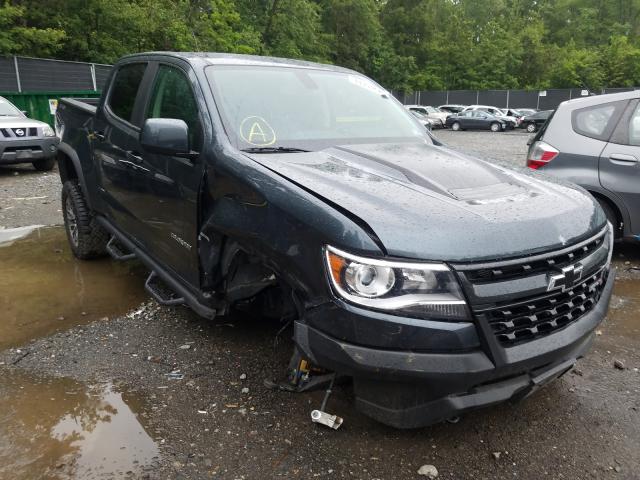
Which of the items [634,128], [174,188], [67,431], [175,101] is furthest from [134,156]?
[634,128]

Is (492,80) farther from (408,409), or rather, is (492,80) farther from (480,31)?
(408,409)

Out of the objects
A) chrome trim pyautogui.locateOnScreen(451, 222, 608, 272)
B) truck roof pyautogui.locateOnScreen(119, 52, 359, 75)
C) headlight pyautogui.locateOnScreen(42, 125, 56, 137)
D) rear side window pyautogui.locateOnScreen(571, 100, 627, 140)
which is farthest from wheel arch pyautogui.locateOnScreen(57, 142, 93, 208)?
headlight pyautogui.locateOnScreen(42, 125, 56, 137)

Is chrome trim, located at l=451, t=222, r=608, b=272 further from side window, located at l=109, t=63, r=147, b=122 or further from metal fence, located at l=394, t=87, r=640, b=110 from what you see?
metal fence, located at l=394, t=87, r=640, b=110

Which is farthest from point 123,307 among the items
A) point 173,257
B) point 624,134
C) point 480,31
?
point 480,31

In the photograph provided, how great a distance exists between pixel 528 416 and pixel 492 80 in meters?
53.5

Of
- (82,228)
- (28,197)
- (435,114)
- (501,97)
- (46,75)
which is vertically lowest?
(435,114)

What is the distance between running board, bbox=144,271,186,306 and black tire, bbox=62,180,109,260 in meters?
1.22

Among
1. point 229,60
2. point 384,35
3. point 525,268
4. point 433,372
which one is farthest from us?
point 384,35

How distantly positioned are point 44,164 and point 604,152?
33.6ft

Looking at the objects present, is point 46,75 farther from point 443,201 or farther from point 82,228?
point 443,201

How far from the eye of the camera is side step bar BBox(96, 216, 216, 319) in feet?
9.78

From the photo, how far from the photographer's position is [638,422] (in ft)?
9.02

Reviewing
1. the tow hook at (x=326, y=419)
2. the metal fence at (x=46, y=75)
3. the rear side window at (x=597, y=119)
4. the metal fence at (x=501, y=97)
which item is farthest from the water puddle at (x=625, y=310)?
the metal fence at (x=501, y=97)

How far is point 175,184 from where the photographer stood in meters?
3.15
